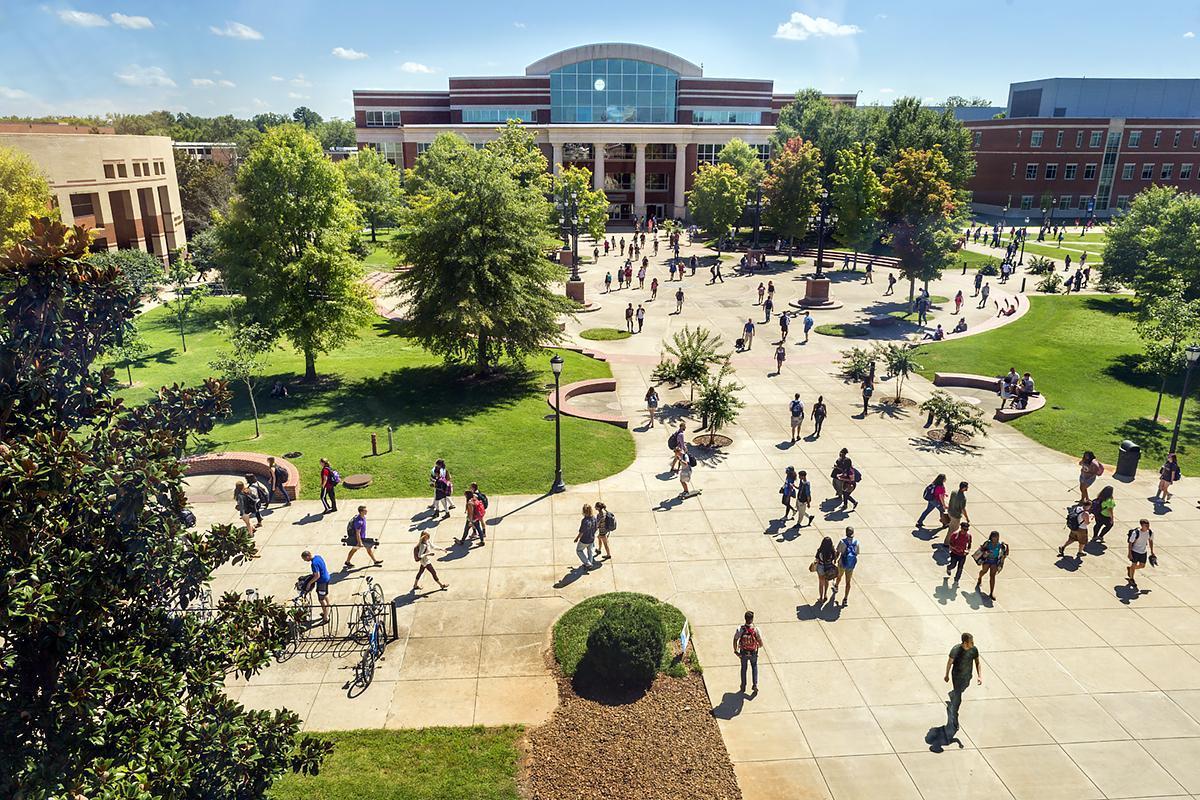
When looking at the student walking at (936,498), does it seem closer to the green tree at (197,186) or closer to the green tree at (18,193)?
the green tree at (18,193)

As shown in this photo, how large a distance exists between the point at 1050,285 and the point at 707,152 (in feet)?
155

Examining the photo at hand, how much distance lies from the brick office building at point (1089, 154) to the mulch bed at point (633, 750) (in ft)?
286

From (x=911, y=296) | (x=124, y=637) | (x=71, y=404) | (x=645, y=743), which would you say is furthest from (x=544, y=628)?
(x=911, y=296)

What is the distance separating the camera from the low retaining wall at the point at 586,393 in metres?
23.9

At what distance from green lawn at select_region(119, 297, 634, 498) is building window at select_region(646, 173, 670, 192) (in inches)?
2362

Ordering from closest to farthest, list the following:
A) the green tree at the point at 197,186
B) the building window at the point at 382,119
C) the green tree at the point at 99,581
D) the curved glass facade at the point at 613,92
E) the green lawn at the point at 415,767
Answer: the green tree at the point at 99,581, the green lawn at the point at 415,767, the green tree at the point at 197,186, the curved glass facade at the point at 613,92, the building window at the point at 382,119

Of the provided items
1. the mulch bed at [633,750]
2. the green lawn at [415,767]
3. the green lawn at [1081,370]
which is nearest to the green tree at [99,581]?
the green lawn at [415,767]

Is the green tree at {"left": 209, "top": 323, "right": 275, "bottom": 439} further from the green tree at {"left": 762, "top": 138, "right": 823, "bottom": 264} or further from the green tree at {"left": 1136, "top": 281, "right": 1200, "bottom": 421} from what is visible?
the green tree at {"left": 762, "top": 138, "right": 823, "bottom": 264}

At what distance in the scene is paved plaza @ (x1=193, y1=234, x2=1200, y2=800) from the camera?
10492 mm

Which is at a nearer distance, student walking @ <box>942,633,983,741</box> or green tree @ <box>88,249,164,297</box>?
student walking @ <box>942,633,983,741</box>

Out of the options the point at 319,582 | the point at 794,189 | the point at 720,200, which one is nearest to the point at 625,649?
the point at 319,582

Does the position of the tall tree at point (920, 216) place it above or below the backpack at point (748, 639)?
above

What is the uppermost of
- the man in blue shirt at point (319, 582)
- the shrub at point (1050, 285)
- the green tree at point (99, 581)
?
the green tree at point (99, 581)

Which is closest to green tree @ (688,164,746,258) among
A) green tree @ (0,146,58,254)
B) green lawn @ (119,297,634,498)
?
green lawn @ (119,297,634,498)
